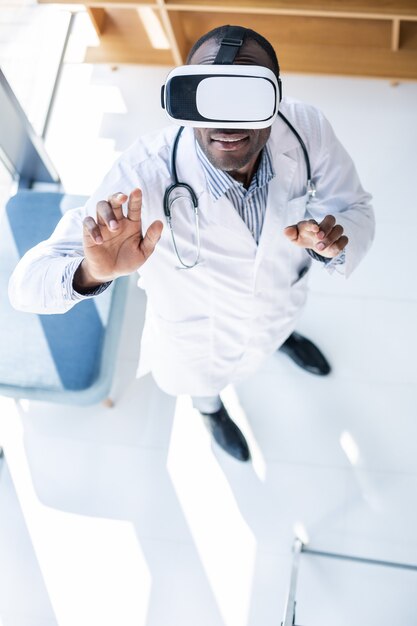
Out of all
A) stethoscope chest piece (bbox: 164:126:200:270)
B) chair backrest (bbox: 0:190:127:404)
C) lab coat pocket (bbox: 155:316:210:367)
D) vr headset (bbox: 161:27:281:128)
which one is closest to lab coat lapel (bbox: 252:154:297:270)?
stethoscope chest piece (bbox: 164:126:200:270)

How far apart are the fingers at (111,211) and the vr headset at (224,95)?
7.7 inches

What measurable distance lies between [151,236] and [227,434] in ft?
3.67

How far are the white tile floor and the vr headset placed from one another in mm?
1430

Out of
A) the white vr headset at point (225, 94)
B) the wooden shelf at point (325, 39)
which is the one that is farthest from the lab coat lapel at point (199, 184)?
the wooden shelf at point (325, 39)

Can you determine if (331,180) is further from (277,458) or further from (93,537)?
(93,537)

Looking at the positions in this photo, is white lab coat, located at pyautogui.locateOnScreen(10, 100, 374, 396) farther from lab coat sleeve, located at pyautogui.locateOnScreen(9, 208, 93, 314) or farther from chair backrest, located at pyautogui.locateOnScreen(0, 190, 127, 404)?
chair backrest, located at pyautogui.locateOnScreen(0, 190, 127, 404)

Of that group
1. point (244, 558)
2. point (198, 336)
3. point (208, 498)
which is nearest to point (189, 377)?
point (198, 336)

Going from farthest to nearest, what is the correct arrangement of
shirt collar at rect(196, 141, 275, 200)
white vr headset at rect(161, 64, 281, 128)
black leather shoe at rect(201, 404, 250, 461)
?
black leather shoe at rect(201, 404, 250, 461) < shirt collar at rect(196, 141, 275, 200) < white vr headset at rect(161, 64, 281, 128)

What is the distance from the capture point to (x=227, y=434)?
88.1 inches

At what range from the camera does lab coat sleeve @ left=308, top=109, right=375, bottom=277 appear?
62.1 inches

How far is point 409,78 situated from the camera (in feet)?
9.10

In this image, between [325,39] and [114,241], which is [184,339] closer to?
[114,241]

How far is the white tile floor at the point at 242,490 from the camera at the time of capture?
2.13m

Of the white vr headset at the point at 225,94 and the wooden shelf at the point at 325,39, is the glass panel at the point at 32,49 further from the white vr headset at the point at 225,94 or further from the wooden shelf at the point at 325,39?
the white vr headset at the point at 225,94
